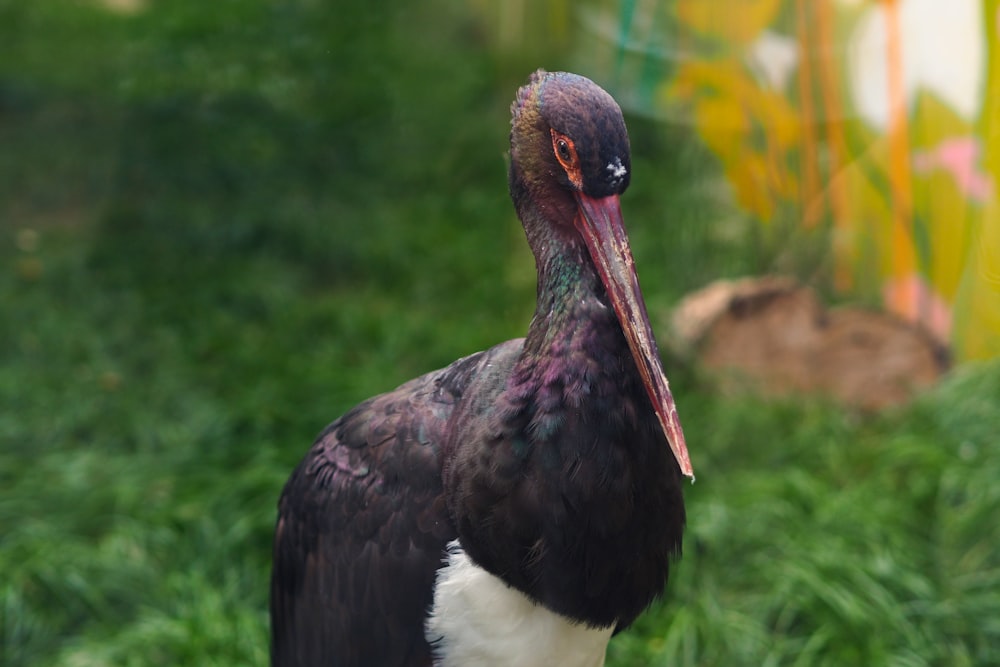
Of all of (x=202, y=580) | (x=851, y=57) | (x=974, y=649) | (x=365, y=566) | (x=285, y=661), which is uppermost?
(x=851, y=57)

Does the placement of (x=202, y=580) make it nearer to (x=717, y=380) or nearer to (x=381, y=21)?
(x=717, y=380)

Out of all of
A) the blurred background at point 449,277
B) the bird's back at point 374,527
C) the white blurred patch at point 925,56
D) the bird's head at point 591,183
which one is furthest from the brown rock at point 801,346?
the bird's head at point 591,183

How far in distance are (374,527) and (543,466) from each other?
1.48ft

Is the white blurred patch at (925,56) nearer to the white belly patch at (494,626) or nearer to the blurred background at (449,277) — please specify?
the blurred background at (449,277)

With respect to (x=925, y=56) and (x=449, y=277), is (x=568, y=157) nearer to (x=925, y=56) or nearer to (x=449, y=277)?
(x=925, y=56)

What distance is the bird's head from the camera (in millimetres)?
1872

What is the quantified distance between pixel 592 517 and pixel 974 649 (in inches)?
68.7

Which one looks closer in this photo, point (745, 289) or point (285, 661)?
point (285, 661)

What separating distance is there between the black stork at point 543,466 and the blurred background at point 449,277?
1107 mm

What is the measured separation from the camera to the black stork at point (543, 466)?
1945 mm

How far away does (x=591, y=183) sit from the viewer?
1908 millimetres

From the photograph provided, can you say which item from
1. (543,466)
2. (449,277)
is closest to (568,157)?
(543,466)

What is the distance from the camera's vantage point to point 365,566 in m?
2.29

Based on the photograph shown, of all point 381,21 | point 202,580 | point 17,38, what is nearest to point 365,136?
point 381,21
